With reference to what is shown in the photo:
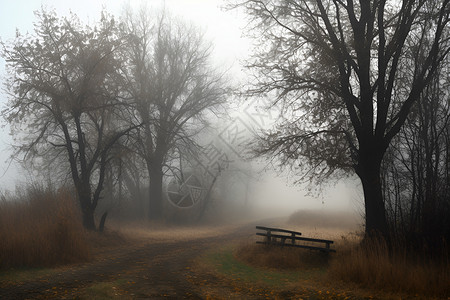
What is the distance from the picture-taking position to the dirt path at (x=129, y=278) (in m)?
7.96

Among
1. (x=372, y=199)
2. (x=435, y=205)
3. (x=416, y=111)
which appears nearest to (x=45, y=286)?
(x=372, y=199)

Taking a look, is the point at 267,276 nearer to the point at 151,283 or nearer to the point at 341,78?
the point at 151,283

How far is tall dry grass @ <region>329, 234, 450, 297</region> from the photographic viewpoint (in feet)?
27.3

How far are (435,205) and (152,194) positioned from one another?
20.2m

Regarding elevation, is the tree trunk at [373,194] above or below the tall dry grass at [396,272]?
above

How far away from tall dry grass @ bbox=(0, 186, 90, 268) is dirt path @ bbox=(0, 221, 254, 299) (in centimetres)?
76

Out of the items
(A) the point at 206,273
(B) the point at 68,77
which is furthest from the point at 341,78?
(B) the point at 68,77

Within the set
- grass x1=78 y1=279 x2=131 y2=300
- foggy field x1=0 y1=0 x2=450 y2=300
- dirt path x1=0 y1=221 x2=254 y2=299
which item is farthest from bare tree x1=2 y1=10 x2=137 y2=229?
grass x1=78 y1=279 x2=131 y2=300

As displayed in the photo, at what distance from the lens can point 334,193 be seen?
90.3 m

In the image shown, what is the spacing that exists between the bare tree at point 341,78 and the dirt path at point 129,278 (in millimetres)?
5165

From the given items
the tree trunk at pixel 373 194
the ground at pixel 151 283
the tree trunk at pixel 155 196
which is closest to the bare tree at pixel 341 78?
the tree trunk at pixel 373 194

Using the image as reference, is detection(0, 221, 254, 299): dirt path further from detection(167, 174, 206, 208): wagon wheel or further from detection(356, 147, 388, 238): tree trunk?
detection(167, 174, 206, 208): wagon wheel

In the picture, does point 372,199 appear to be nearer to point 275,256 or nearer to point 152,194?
point 275,256

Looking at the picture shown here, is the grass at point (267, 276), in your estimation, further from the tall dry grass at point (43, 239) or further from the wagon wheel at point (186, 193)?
the wagon wheel at point (186, 193)
